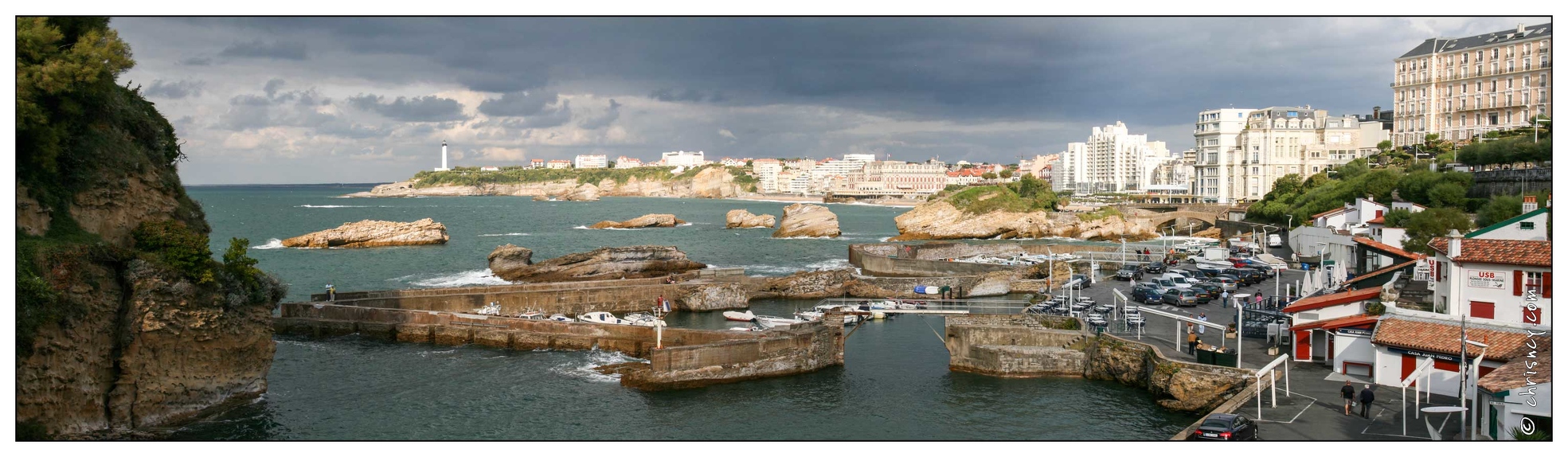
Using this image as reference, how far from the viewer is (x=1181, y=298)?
3328 cm

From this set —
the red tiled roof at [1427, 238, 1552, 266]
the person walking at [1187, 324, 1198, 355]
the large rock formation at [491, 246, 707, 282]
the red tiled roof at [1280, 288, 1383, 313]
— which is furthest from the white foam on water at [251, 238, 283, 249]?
the red tiled roof at [1427, 238, 1552, 266]

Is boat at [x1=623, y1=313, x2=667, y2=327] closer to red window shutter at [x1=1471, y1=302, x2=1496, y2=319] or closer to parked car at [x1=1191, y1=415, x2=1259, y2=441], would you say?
parked car at [x1=1191, y1=415, x2=1259, y2=441]

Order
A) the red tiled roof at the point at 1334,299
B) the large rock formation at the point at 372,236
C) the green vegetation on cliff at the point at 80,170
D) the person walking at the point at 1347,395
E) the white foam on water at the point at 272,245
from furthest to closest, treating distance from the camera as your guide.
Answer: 1. the large rock formation at the point at 372,236
2. the white foam on water at the point at 272,245
3. the red tiled roof at the point at 1334,299
4. the person walking at the point at 1347,395
5. the green vegetation on cliff at the point at 80,170

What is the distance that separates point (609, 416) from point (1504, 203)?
2908 centimetres

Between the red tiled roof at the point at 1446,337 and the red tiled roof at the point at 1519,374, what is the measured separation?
0.54 meters

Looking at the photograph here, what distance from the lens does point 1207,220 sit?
304ft

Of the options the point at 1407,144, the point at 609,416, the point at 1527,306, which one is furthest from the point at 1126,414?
the point at 1407,144

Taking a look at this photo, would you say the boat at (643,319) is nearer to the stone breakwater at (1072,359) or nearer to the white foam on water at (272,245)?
the stone breakwater at (1072,359)

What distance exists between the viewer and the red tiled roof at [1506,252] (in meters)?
16.8

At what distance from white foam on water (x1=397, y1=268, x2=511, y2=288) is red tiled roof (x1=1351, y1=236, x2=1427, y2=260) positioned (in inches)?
1451

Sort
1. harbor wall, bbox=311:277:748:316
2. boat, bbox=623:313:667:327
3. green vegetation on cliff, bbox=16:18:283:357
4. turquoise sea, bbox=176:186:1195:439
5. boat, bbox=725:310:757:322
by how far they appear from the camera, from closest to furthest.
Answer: green vegetation on cliff, bbox=16:18:283:357 → turquoise sea, bbox=176:186:1195:439 → boat, bbox=623:313:667:327 → harbor wall, bbox=311:277:748:316 → boat, bbox=725:310:757:322

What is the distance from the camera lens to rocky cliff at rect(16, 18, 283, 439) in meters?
15.7

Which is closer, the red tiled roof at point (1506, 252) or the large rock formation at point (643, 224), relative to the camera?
the red tiled roof at point (1506, 252)

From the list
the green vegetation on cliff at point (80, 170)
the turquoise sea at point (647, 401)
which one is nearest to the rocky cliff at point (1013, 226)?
the turquoise sea at point (647, 401)
